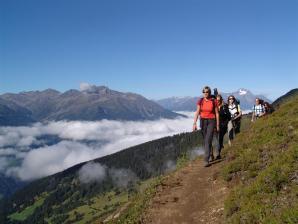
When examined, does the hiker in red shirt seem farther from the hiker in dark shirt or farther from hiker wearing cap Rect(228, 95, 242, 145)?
hiker wearing cap Rect(228, 95, 242, 145)

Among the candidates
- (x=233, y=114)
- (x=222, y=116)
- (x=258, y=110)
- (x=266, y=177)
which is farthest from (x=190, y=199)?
(x=258, y=110)

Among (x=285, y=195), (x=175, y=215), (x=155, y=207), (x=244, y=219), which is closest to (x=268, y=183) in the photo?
(x=285, y=195)

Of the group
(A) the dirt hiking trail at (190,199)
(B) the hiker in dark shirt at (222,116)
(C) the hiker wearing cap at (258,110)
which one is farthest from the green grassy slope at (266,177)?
(C) the hiker wearing cap at (258,110)

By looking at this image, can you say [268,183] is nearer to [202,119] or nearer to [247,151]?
[247,151]

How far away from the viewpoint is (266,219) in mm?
10820

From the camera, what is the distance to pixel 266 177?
45.7ft

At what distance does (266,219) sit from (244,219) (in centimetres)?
118

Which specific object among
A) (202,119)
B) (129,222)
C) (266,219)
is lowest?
(129,222)

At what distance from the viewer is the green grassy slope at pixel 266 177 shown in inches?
456

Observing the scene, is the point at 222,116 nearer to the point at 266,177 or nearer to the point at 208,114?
the point at 208,114

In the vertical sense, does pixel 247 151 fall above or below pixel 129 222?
above

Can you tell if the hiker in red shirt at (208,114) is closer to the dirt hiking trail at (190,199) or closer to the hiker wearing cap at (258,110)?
the dirt hiking trail at (190,199)

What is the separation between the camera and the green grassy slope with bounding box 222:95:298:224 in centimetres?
1158

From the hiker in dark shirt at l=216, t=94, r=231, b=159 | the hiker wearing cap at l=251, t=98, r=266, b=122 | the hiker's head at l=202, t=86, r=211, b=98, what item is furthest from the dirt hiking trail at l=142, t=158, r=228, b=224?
the hiker wearing cap at l=251, t=98, r=266, b=122
